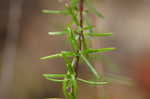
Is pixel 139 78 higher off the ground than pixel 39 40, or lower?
lower

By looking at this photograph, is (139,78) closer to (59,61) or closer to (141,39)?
(141,39)

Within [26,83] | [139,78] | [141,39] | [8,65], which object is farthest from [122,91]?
[8,65]

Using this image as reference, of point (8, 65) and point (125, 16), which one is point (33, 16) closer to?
point (8, 65)

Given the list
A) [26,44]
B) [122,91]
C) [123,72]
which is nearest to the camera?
[123,72]

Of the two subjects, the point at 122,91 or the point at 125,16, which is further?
the point at 125,16

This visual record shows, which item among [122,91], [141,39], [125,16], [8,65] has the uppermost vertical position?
[125,16]

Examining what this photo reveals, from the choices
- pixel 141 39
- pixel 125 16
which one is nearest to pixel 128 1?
pixel 125 16

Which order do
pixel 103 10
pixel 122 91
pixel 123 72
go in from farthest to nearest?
pixel 103 10 < pixel 122 91 < pixel 123 72
